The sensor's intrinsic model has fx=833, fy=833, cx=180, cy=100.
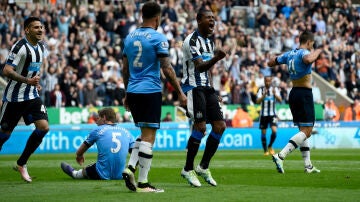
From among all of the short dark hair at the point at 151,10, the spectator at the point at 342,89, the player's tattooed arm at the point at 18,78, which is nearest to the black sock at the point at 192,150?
the short dark hair at the point at 151,10

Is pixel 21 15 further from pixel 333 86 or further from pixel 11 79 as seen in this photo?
pixel 11 79

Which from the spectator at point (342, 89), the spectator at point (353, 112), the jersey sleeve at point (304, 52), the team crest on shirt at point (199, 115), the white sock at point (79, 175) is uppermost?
the jersey sleeve at point (304, 52)

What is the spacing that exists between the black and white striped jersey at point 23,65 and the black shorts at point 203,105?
268 centimetres

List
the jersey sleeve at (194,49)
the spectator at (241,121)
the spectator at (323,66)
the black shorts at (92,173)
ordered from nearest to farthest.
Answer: the jersey sleeve at (194,49) → the black shorts at (92,173) → the spectator at (241,121) → the spectator at (323,66)

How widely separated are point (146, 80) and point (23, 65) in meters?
3.13

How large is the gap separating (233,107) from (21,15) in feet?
28.6

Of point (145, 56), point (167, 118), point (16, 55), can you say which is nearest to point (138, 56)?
point (145, 56)

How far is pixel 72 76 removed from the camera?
1149 inches

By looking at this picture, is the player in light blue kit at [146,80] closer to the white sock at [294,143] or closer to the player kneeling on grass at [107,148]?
the player kneeling on grass at [107,148]

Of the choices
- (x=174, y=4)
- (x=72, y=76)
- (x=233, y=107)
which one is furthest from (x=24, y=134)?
(x=174, y=4)

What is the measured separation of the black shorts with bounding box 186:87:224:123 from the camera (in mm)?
12172

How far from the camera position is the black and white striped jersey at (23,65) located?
13.1m

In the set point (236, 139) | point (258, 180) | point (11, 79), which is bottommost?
point (236, 139)

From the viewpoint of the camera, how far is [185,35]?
1323 inches
